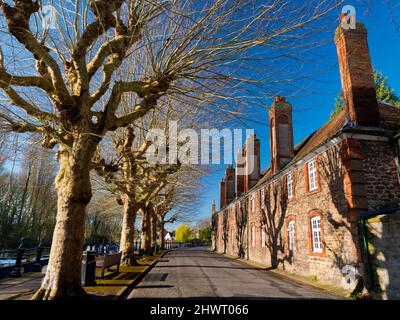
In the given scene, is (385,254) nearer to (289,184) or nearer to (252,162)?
(289,184)

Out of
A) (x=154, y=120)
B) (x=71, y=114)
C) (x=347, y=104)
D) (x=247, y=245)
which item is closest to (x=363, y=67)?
(x=347, y=104)

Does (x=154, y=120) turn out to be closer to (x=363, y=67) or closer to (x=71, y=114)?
(x=71, y=114)

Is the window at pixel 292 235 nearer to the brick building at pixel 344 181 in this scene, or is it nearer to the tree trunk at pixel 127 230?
the brick building at pixel 344 181

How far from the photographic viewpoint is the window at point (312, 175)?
44.6ft

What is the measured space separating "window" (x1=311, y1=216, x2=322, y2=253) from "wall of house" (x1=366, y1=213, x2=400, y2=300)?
3026 millimetres

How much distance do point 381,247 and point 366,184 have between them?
2.62 metres

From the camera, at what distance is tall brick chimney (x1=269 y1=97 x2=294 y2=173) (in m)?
18.5

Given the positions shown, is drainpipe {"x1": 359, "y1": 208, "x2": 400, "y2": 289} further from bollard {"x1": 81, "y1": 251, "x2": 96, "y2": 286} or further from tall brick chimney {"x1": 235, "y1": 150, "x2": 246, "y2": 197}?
tall brick chimney {"x1": 235, "y1": 150, "x2": 246, "y2": 197}

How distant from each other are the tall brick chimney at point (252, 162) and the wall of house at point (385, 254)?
16.9 m

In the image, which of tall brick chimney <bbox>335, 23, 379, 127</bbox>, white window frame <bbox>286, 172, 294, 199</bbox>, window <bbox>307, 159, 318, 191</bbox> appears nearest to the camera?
tall brick chimney <bbox>335, 23, 379, 127</bbox>

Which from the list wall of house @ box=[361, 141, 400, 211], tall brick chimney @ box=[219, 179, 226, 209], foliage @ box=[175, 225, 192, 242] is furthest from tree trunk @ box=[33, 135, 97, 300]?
foliage @ box=[175, 225, 192, 242]

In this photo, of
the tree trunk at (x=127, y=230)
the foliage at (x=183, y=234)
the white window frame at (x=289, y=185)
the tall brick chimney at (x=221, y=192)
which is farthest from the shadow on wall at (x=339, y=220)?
the foliage at (x=183, y=234)

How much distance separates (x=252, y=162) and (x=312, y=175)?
45.0 ft

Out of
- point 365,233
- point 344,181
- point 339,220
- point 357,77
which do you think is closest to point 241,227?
→ point 339,220
